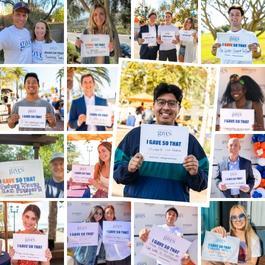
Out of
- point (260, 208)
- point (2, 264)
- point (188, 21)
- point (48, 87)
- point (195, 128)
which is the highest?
point (188, 21)

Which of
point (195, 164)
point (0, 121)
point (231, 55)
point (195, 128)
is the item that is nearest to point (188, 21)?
point (231, 55)

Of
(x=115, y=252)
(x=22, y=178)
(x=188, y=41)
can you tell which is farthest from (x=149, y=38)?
(x=115, y=252)

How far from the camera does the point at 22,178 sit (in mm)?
1966

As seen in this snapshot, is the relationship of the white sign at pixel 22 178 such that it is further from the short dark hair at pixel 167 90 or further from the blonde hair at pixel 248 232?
the blonde hair at pixel 248 232

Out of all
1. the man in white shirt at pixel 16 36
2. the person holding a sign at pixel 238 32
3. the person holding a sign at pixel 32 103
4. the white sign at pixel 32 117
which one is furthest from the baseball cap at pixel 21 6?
the person holding a sign at pixel 238 32

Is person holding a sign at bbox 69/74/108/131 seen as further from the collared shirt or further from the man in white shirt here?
the collared shirt

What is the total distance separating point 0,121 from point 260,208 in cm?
106

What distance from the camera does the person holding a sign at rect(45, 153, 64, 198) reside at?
1970 mm

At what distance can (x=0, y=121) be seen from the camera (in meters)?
1.94

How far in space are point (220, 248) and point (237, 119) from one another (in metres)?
0.51

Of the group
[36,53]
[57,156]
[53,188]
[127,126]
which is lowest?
[53,188]

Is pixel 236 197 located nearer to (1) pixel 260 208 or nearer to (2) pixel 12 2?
(1) pixel 260 208

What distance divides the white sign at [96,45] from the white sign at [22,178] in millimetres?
458

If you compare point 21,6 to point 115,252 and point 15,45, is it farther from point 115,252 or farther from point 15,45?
point 115,252
